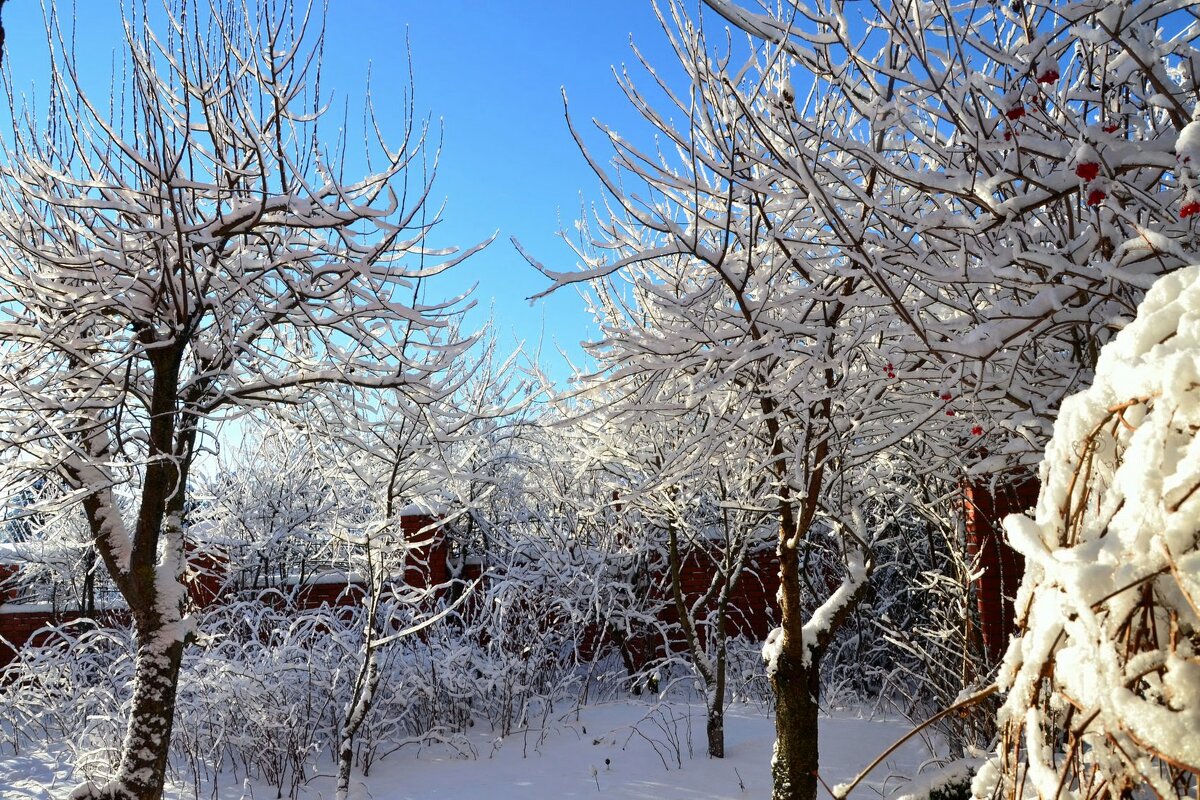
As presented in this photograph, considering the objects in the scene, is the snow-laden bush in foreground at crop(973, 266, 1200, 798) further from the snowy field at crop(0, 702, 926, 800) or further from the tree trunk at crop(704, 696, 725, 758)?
the tree trunk at crop(704, 696, 725, 758)

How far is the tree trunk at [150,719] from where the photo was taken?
4.58m

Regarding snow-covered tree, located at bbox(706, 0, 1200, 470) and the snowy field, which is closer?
snow-covered tree, located at bbox(706, 0, 1200, 470)

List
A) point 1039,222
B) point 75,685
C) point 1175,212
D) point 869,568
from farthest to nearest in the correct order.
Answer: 1. point 75,685
2. point 869,568
3. point 1039,222
4. point 1175,212

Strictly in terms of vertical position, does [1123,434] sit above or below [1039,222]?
below

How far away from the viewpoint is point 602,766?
6844mm

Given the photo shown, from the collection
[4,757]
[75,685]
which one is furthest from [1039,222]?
[4,757]

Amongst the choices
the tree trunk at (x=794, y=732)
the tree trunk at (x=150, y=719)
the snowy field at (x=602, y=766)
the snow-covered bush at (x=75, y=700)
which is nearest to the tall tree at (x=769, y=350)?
the tree trunk at (x=794, y=732)

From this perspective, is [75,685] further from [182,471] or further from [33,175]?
[33,175]

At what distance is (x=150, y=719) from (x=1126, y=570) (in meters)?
5.15

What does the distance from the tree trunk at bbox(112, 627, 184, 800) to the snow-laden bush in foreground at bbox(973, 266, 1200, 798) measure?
488cm

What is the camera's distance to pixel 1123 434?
3.74ft

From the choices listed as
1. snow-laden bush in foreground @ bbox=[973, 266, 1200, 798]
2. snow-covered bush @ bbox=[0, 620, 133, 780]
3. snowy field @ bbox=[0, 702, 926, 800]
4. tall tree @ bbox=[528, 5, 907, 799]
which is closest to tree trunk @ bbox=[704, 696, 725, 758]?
snowy field @ bbox=[0, 702, 926, 800]

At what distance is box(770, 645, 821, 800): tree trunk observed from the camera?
15.0 feet

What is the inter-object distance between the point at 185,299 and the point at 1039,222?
414 cm
